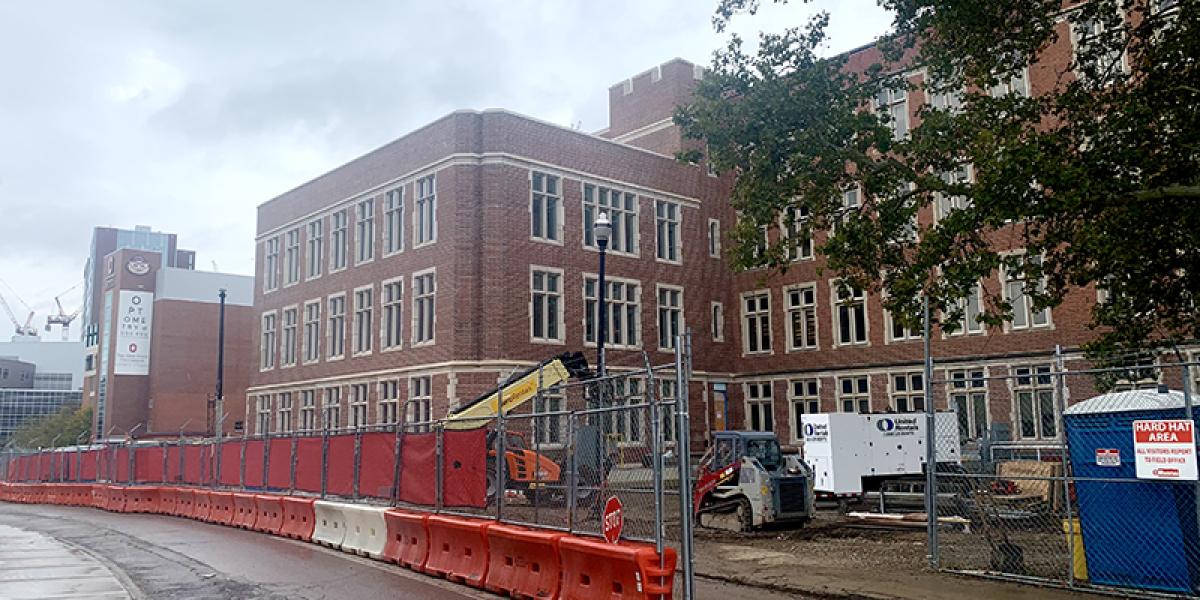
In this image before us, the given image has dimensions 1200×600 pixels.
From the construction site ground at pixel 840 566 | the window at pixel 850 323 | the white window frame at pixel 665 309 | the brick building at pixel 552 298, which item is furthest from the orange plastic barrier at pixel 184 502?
the window at pixel 850 323

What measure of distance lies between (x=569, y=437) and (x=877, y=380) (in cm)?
2929

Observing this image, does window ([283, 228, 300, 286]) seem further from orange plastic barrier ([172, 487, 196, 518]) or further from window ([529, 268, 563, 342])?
orange plastic barrier ([172, 487, 196, 518])

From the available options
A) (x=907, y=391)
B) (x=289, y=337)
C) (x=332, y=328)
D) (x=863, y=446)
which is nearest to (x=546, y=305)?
(x=332, y=328)

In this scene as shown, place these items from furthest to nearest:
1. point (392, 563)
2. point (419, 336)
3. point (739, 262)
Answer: point (419, 336) < point (739, 262) < point (392, 563)

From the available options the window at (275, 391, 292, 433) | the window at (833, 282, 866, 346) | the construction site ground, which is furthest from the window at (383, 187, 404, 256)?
the construction site ground

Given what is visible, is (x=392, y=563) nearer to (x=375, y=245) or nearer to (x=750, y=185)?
(x=750, y=185)

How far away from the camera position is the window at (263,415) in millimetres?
46781

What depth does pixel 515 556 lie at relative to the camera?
12.4 m

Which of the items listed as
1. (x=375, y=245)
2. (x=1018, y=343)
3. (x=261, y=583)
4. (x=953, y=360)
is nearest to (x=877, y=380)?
(x=953, y=360)

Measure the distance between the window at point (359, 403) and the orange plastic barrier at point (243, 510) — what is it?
16703 millimetres

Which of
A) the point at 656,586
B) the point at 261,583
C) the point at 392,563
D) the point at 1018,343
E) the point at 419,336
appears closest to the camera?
the point at 656,586

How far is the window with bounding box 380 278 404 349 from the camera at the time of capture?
37.9 m

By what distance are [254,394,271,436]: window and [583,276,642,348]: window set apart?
1800cm

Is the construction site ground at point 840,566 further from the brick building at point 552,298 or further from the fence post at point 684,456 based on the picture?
the brick building at point 552,298
